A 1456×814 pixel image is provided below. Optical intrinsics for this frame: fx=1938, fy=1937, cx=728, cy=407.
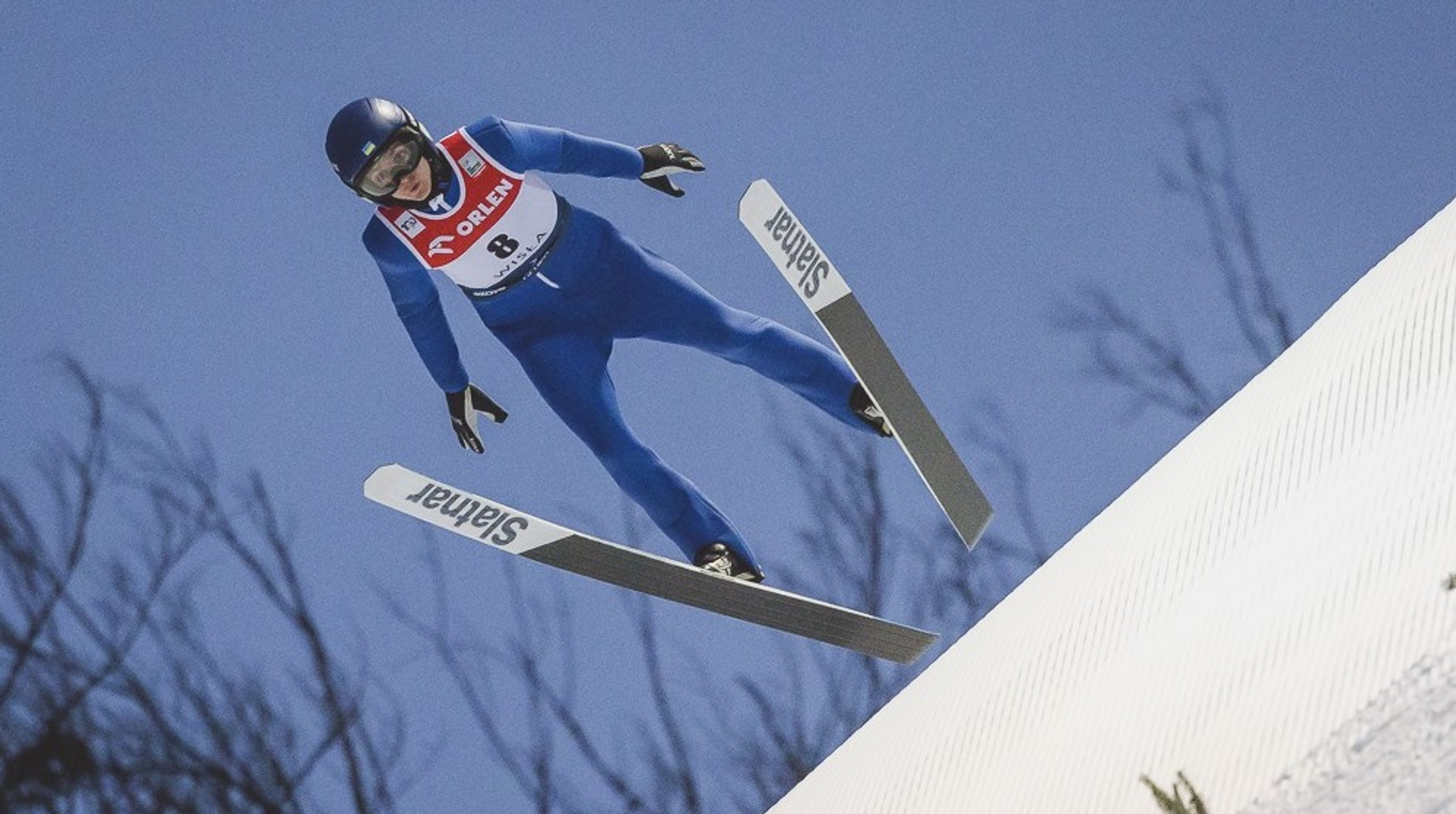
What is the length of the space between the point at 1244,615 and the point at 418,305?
2.53m

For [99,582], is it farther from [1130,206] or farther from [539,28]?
[1130,206]

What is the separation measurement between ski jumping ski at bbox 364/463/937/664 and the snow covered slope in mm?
615

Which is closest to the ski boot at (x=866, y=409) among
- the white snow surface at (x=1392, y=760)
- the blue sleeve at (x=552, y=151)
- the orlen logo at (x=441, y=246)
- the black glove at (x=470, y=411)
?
the blue sleeve at (x=552, y=151)

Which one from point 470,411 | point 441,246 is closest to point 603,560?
point 470,411

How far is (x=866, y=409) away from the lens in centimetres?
514

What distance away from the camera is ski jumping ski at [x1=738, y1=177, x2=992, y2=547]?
4.92m

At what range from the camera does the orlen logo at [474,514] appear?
5059 millimetres

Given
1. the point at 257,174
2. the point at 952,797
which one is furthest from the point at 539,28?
the point at 952,797

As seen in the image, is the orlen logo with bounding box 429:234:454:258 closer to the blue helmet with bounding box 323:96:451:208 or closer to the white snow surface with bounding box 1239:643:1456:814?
the blue helmet with bounding box 323:96:451:208

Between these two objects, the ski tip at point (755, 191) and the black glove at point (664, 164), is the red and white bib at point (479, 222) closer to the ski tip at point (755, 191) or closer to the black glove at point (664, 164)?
the black glove at point (664, 164)

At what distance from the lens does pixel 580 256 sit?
5.06 meters

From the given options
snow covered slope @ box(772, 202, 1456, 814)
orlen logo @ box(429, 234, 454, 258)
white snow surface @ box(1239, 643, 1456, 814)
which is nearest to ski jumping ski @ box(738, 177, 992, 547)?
snow covered slope @ box(772, 202, 1456, 814)

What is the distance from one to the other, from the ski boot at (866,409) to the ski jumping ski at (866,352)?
8 centimetres

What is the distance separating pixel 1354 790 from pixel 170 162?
4.04 metres
